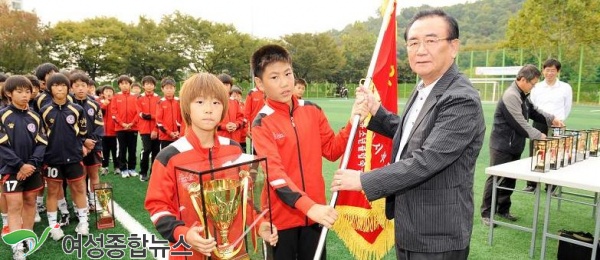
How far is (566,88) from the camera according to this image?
657 cm

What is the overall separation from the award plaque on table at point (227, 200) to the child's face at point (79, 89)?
4.05 metres

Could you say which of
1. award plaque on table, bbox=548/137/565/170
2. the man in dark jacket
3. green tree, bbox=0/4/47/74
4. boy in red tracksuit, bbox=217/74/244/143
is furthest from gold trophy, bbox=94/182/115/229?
green tree, bbox=0/4/47/74

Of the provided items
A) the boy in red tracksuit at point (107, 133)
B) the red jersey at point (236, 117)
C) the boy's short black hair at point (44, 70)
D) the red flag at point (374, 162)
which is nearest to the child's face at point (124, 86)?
the boy in red tracksuit at point (107, 133)

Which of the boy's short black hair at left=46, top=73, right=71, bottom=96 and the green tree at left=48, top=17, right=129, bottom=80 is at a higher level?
the green tree at left=48, top=17, right=129, bottom=80

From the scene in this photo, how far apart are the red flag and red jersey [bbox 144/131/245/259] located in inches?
47.2

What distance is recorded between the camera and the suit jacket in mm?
1680

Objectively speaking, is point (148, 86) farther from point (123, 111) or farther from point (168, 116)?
point (168, 116)

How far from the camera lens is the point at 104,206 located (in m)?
4.57

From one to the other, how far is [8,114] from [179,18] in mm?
41922

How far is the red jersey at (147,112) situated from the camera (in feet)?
24.4

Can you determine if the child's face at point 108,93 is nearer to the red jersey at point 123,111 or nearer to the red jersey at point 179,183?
the red jersey at point 123,111

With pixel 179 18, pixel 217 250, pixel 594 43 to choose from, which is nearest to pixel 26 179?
pixel 217 250

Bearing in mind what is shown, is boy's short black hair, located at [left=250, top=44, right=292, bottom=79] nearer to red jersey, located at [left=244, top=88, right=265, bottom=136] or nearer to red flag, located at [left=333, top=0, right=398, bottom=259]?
red flag, located at [left=333, top=0, right=398, bottom=259]

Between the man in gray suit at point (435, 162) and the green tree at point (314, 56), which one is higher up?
the green tree at point (314, 56)
